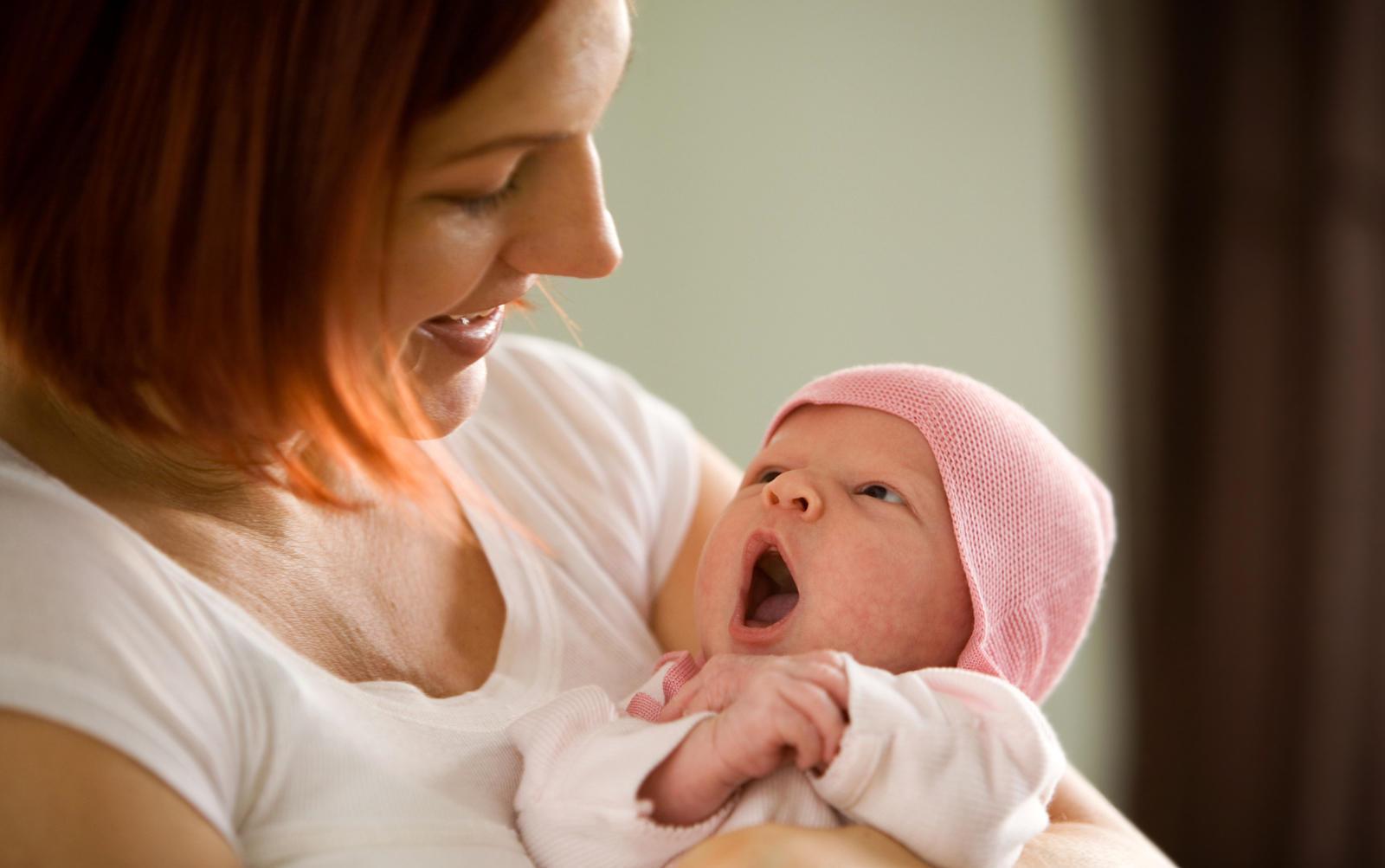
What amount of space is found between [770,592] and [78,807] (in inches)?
26.8

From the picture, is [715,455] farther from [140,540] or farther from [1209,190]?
[1209,190]

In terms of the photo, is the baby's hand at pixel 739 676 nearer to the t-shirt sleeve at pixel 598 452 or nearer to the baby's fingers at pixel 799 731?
the baby's fingers at pixel 799 731

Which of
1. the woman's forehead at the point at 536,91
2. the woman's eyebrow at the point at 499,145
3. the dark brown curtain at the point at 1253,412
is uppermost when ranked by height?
the woman's forehead at the point at 536,91

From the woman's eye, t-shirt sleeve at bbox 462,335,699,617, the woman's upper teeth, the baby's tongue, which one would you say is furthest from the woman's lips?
the baby's tongue

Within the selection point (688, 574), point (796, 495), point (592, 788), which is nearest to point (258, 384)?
point (592, 788)

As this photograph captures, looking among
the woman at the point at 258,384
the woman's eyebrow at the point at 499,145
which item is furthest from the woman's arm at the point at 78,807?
the woman's eyebrow at the point at 499,145

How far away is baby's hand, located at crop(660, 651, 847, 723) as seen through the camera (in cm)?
103

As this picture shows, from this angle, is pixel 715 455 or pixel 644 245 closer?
pixel 715 455

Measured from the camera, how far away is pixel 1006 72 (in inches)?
108

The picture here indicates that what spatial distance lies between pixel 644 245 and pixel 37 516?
4.84 ft

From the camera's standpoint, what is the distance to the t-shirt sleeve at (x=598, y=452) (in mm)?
1425

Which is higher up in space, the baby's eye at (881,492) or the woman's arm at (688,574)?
the baby's eye at (881,492)

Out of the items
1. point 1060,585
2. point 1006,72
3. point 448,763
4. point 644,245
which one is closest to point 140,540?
point 448,763

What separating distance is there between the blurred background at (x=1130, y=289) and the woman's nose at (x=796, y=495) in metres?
1.04
